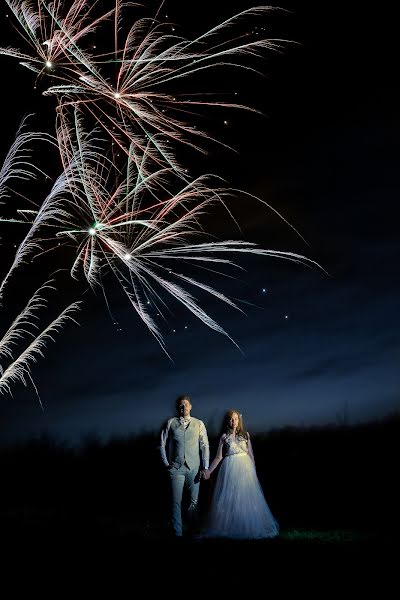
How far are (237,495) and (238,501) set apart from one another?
0.29ft

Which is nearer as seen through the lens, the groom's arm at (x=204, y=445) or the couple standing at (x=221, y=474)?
the couple standing at (x=221, y=474)

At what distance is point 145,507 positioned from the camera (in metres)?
15.5

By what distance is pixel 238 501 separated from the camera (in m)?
10.6

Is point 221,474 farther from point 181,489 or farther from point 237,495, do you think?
point 181,489

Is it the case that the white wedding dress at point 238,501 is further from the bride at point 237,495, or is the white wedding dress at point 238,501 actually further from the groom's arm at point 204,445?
the groom's arm at point 204,445

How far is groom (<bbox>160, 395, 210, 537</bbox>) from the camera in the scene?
407 inches

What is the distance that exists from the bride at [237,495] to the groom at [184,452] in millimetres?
256

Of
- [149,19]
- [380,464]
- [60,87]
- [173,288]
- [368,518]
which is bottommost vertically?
[368,518]

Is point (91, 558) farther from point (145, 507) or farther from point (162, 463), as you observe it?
point (145, 507)

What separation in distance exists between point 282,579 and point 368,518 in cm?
605

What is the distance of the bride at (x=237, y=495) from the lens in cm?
1053

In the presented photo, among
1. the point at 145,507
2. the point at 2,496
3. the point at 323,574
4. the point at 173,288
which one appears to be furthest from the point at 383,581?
the point at 2,496

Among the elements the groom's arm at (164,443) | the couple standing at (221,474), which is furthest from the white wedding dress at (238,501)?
the groom's arm at (164,443)

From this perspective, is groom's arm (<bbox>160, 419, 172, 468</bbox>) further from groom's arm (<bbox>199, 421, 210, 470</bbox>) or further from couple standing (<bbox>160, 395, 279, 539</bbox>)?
groom's arm (<bbox>199, 421, 210, 470</bbox>)
